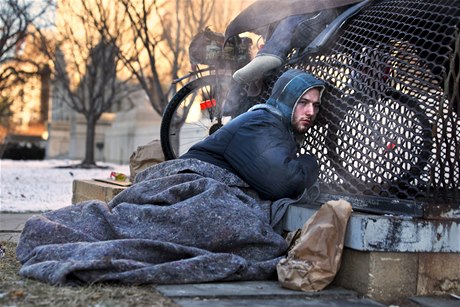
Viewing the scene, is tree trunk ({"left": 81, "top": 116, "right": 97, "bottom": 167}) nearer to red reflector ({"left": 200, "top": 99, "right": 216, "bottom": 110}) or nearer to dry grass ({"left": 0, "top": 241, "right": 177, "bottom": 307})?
red reflector ({"left": 200, "top": 99, "right": 216, "bottom": 110})

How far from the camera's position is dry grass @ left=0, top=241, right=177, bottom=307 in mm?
2982

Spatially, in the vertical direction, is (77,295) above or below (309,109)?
below

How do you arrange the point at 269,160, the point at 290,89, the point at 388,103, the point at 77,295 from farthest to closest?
the point at 290,89
the point at 388,103
the point at 269,160
the point at 77,295

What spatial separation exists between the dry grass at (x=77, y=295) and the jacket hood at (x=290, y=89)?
1.56 m

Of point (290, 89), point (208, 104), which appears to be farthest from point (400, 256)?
point (208, 104)

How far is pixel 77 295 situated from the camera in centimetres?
308

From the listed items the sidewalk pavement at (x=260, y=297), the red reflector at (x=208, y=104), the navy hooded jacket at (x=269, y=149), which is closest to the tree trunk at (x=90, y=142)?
the red reflector at (x=208, y=104)

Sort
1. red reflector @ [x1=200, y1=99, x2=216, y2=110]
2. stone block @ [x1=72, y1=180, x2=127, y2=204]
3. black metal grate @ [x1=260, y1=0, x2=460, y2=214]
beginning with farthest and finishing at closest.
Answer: red reflector @ [x1=200, y1=99, x2=216, y2=110]
stone block @ [x1=72, y1=180, x2=127, y2=204]
black metal grate @ [x1=260, y1=0, x2=460, y2=214]

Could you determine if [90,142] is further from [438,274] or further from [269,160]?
[438,274]

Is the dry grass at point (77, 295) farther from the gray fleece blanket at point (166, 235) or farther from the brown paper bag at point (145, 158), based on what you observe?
the brown paper bag at point (145, 158)

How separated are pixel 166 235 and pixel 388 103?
1626mm

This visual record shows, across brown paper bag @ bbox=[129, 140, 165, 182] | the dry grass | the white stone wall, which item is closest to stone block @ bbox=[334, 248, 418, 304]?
the dry grass

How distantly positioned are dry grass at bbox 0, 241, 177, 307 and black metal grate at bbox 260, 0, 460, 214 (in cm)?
150

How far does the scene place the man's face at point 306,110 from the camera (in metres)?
4.30
